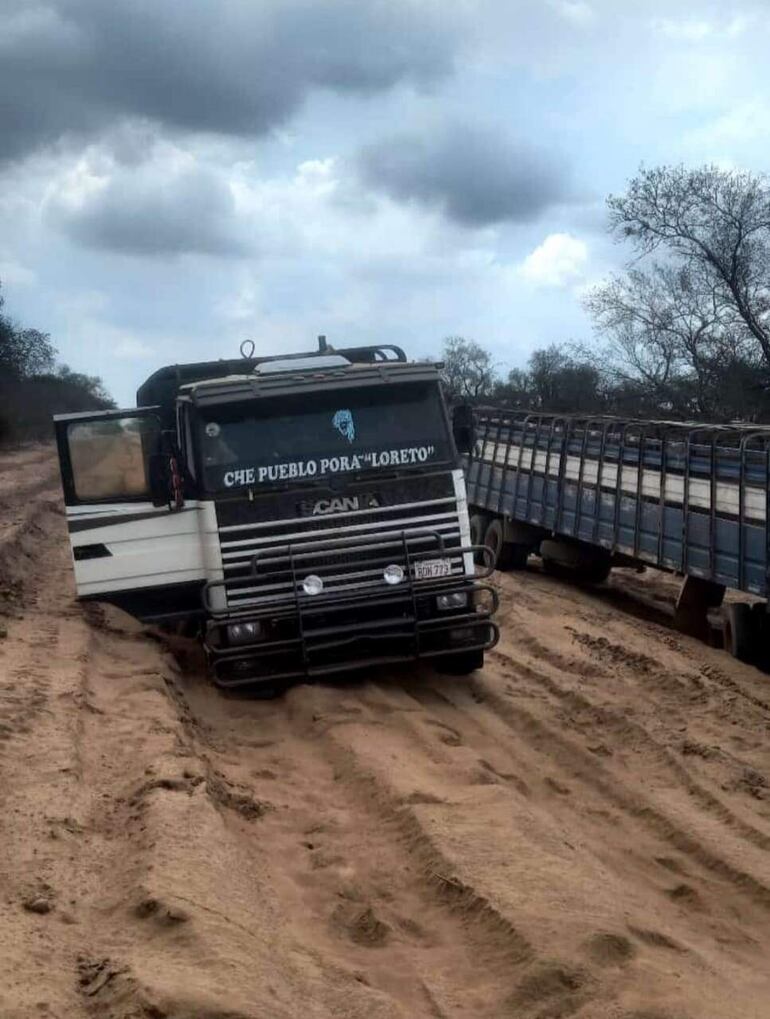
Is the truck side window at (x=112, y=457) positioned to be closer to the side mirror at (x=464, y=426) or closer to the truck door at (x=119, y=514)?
the truck door at (x=119, y=514)

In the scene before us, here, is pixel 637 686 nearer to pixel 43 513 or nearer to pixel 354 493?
pixel 354 493

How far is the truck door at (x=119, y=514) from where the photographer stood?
30.8ft

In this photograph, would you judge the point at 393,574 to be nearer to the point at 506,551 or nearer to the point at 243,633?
the point at 243,633

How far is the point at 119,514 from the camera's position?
31.2 ft

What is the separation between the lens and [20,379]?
63.4m

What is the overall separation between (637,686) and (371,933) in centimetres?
534

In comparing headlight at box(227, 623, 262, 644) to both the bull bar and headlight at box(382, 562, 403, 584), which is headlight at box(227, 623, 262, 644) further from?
headlight at box(382, 562, 403, 584)

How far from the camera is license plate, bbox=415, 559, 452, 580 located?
918 cm

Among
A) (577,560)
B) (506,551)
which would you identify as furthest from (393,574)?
(506,551)

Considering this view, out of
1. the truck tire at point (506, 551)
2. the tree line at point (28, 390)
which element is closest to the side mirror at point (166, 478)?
the truck tire at point (506, 551)

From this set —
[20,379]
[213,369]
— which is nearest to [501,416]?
[213,369]

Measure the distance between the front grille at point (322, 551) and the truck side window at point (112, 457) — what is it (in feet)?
3.08

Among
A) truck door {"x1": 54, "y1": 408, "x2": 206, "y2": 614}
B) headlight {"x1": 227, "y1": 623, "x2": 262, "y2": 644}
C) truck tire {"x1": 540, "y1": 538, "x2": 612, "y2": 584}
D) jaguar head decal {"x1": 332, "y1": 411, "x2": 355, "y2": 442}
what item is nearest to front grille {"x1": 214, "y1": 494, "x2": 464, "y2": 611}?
headlight {"x1": 227, "y1": 623, "x2": 262, "y2": 644}

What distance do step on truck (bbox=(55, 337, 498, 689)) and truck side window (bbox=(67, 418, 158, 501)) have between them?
1 cm
